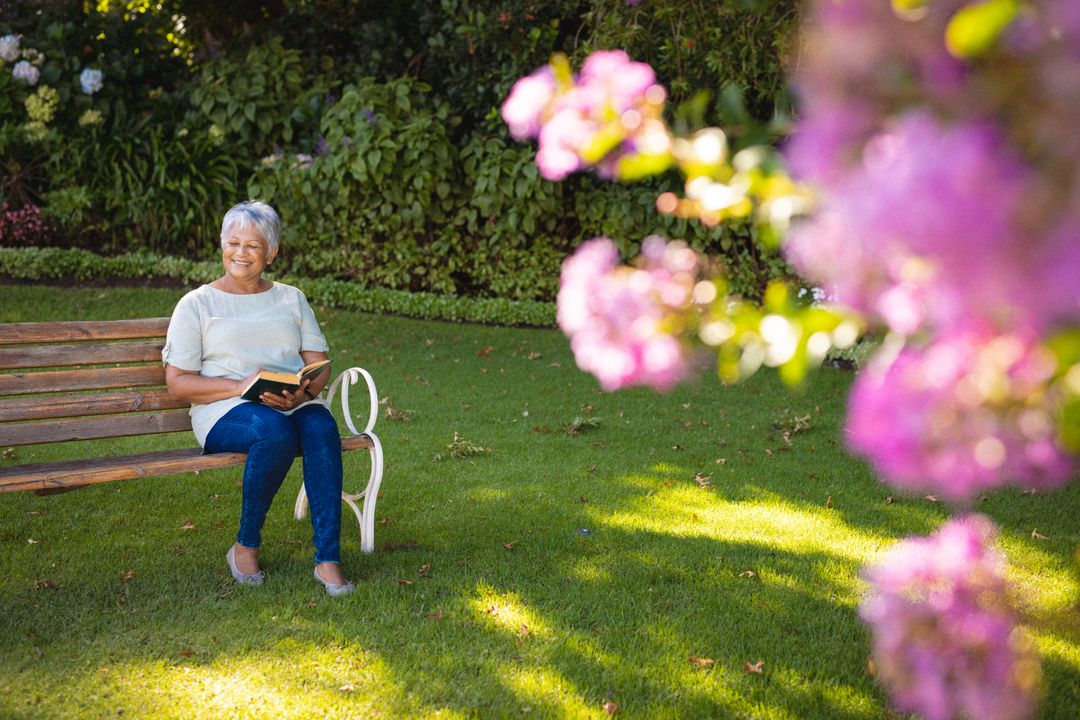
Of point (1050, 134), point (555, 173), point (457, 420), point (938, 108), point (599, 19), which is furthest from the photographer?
point (599, 19)

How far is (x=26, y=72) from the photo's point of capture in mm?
9797

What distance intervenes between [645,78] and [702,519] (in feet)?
10.4

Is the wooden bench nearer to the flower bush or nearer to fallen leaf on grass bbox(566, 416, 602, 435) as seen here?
fallen leaf on grass bbox(566, 416, 602, 435)

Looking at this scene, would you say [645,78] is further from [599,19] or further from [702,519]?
[599,19]

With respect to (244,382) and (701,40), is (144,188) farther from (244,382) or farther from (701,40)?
(244,382)

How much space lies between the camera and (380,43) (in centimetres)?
1109

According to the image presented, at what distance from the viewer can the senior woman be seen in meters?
3.44

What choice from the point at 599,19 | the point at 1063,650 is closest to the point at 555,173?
the point at 1063,650

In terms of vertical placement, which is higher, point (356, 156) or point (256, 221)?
point (356, 156)

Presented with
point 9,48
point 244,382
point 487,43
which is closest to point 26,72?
point 9,48

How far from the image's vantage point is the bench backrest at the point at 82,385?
362 centimetres

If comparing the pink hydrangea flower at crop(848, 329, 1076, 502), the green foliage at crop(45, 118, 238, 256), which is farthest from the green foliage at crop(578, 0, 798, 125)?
the pink hydrangea flower at crop(848, 329, 1076, 502)

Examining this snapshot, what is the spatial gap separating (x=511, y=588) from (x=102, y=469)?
1.47 metres

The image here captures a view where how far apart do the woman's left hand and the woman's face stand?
0.51m
